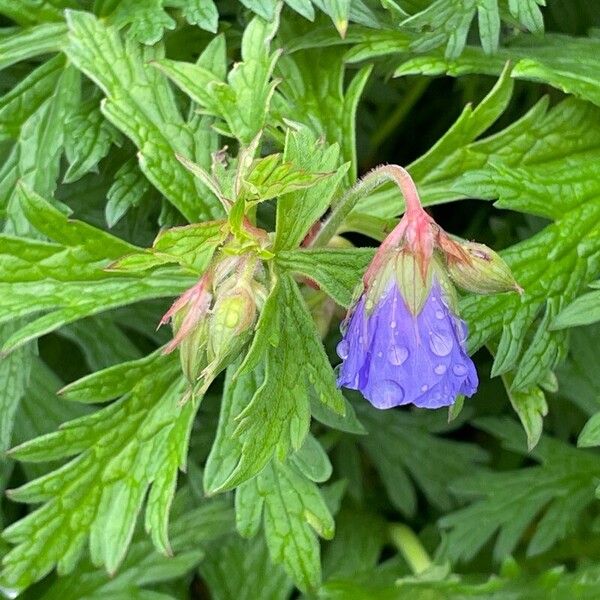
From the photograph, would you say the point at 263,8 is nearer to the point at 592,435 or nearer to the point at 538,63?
the point at 538,63

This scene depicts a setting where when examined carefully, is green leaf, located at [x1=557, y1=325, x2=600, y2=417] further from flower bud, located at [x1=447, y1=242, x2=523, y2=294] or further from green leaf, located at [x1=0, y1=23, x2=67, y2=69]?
green leaf, located at [x1=0, y1=23, x2=67, y2=69]

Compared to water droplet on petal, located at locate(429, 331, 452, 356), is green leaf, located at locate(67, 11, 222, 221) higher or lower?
higher

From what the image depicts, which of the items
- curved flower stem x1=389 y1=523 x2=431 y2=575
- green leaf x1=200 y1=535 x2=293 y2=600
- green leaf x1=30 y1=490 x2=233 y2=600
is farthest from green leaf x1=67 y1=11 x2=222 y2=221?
curved flower stem x1=389 y1=523 x2=431 y2=575

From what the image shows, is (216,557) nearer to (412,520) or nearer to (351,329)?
(412,520)

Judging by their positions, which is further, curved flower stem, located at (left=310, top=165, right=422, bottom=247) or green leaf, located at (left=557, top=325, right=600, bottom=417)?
green leaf, located at (left=557, top=325, right=600, bottom=417)

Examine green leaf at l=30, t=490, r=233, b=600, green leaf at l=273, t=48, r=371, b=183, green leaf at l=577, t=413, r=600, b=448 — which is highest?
green leaf at l=273, t=48, r=371, b=183

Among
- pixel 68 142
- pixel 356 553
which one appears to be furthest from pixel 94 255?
pixel 356 553
